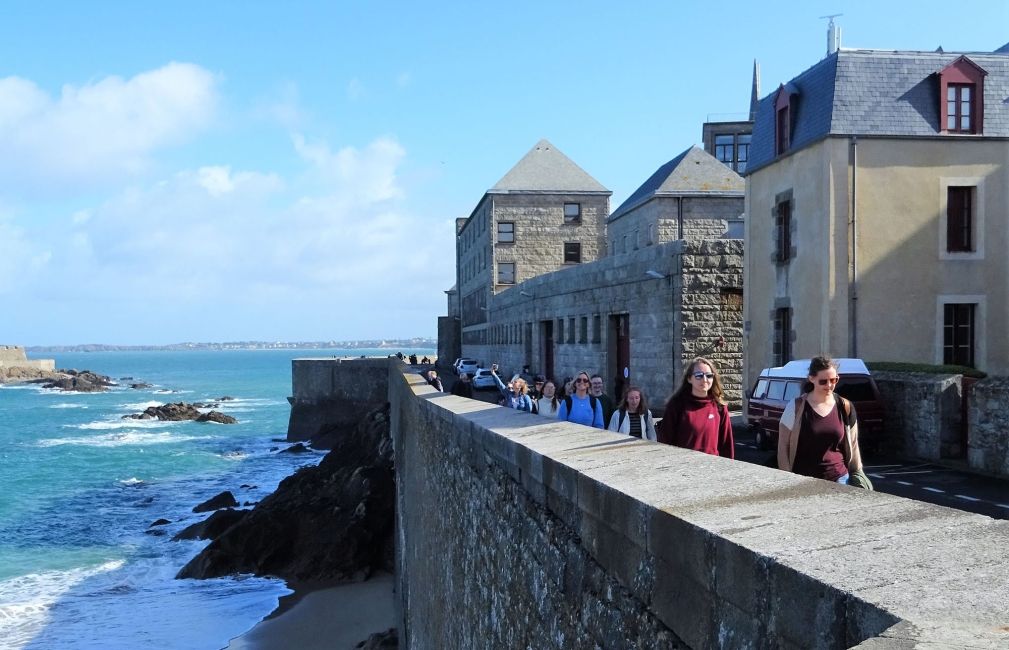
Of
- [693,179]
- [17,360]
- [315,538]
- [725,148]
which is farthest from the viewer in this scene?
[17,360]

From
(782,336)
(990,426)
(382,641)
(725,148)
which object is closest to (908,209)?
(782,336)

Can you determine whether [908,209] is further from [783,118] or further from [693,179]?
[693,179]

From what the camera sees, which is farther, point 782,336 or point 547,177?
point 547,177

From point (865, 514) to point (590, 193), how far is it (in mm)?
48990

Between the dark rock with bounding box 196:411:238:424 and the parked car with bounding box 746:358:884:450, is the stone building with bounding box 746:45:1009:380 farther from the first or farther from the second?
the dark rock with bounding box 196:411:238:424

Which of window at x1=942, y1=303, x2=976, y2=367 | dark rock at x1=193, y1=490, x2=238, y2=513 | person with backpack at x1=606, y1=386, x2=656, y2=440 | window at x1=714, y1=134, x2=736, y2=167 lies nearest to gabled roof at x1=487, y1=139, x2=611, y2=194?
window at x1=714, y1=134, x2=736, y2=167

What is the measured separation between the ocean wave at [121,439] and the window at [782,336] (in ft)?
145

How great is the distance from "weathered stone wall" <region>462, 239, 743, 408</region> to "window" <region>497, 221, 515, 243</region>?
2163 cm

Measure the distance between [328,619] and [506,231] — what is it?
33721 millimetres

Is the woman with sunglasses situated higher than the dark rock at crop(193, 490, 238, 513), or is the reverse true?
the woman with sunglasses

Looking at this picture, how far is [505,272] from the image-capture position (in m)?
50.4

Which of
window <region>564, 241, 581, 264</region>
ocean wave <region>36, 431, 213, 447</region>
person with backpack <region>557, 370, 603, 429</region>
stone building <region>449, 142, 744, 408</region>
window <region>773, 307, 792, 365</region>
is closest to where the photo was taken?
person with backpack <region>557, 370, 603, 429</region>

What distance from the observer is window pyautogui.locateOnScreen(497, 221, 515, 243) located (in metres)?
50.3

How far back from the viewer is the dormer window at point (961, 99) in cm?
1869
